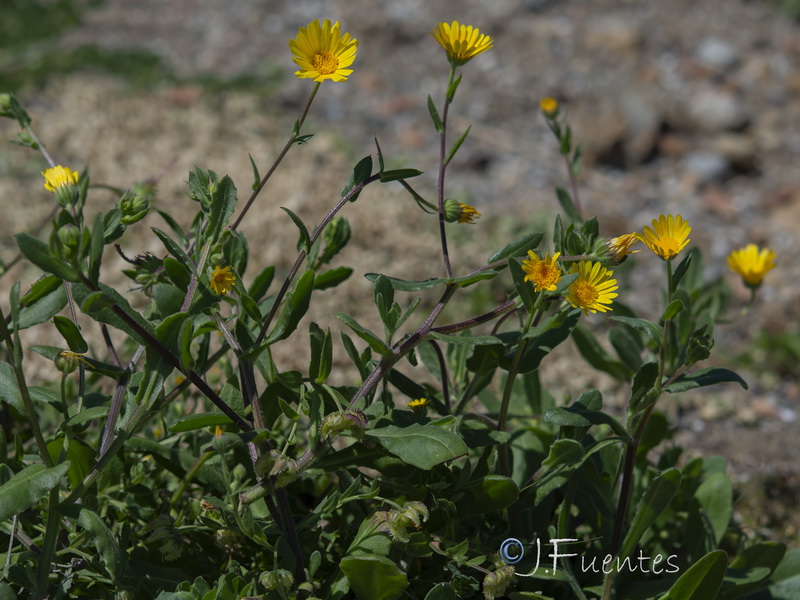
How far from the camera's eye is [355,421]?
4.75 feet

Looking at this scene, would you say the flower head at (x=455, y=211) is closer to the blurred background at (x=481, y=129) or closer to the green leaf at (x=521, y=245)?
the green leaf at (x=521, y=245)

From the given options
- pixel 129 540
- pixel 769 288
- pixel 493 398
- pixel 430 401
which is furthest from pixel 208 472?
pixel 769 288

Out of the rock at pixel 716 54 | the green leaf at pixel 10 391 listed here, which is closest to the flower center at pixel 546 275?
the green leaf at pixel 10 391

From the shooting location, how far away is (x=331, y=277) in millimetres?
1824

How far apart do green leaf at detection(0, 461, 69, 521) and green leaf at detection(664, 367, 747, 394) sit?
1020 mm

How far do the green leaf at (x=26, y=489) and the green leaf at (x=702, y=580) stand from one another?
3.41 feet

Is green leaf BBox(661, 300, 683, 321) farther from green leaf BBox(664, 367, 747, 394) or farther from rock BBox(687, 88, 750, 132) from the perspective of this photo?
rock BBox(687, 88, 750, 132)

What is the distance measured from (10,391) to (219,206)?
18.6 inches

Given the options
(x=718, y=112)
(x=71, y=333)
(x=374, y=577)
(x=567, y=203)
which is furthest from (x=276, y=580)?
(x=718, y=112)

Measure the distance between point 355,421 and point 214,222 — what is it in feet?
1.38

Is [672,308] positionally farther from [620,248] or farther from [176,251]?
[176,251]

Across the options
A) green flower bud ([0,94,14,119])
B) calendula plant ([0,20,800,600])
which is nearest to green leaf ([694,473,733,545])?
calendula plant ([0,20,800,600])

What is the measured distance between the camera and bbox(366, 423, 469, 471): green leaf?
1.44 meters

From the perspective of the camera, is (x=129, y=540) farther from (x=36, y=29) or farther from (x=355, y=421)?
(x=36, y=29)
